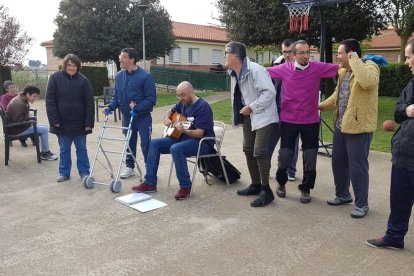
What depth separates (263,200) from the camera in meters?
4.73

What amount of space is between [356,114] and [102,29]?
69.4 ft

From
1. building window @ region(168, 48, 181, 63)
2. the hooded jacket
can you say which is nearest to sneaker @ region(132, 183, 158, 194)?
the hooded jacket

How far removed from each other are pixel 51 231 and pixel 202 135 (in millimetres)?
2053

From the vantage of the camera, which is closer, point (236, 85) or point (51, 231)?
point (51, 231)

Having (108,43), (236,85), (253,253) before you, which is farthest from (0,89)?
(253,253)

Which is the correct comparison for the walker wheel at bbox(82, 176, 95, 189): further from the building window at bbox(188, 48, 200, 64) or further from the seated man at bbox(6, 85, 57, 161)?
the building window at bbox(188, 48, 200, 64)

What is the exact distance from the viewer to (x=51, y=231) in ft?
13.4

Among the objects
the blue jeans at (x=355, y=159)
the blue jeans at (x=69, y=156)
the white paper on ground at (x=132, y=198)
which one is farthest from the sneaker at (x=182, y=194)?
the blue jeans at (x=355, y=159)

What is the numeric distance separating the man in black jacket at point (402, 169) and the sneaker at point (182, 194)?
218 centimetres

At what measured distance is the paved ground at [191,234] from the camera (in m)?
3.33

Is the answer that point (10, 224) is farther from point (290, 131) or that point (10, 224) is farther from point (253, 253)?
point (290, 131)

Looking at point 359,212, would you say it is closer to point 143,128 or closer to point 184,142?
point 184,142

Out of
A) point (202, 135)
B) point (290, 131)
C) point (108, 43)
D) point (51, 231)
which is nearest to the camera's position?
point (51, 231)

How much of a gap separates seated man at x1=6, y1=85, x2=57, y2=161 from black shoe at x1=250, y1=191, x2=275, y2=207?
4085 mm
